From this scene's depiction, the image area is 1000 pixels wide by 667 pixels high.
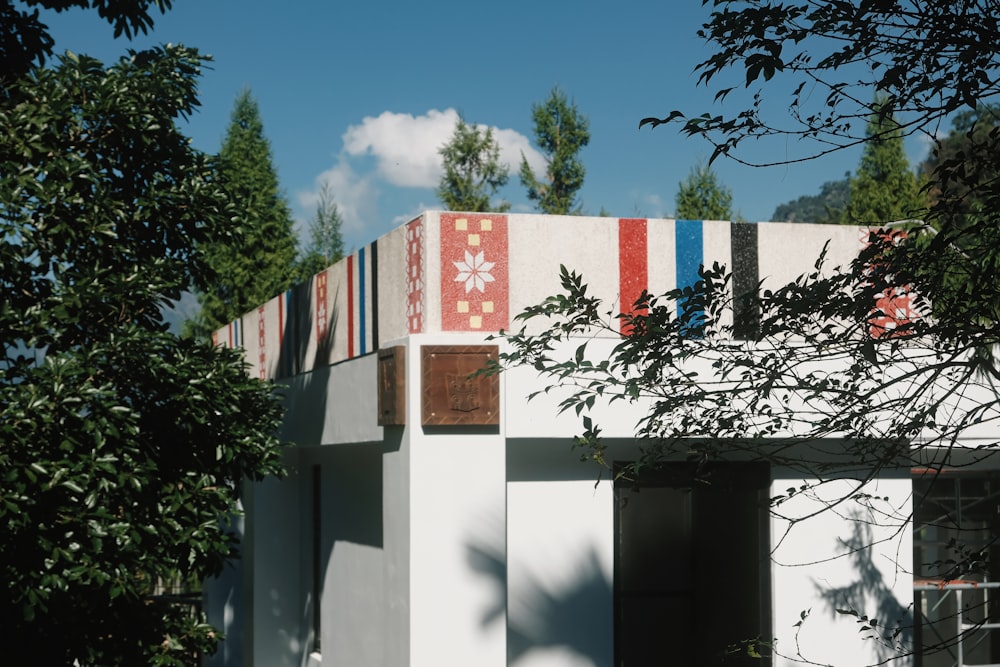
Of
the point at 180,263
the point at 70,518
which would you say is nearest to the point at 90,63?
the point at 180,263

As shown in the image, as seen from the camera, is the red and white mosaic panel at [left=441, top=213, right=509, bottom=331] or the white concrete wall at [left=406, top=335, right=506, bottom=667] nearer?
the white concrete wall at [left=406, top=335, right=506, bottom=667]

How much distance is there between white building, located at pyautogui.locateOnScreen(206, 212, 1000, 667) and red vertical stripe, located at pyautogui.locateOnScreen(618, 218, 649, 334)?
17 mm

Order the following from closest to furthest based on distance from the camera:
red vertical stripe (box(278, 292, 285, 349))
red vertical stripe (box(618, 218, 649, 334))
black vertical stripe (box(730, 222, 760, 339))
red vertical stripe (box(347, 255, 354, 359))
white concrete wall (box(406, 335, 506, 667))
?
1. white concrete wall (box(406, 335, 506, 667))
2. red vertical stripe (box(618, 218, 649, 334))
3. black vertical stripe (box(730, 222, 760, 339))
4. red vertical stripe (box(347, 255, 354, 359))
5. red vertical stripe (box(278, 292, 285, 349))

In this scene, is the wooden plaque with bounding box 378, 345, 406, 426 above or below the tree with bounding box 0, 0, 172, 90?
below

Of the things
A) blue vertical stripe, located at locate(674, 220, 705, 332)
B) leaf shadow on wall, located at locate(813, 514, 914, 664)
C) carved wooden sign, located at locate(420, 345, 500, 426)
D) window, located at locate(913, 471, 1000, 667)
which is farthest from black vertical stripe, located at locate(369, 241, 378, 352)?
window, located at locate(913, 471, 1000, 667)

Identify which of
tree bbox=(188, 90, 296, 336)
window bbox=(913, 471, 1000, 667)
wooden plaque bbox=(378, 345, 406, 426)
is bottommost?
window bbox=(913, 471, 1000, 667)

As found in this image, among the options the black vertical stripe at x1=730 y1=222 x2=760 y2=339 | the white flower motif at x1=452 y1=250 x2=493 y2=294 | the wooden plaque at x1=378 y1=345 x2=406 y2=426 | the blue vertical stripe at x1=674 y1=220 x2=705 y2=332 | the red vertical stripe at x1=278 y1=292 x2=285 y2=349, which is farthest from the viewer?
the red vertical stripe at x1=278 y1=292 x2=285 y2=349

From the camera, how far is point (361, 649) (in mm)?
12906

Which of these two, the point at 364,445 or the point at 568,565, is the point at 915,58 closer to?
the point at 568,565

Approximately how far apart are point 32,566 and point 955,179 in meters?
7.07

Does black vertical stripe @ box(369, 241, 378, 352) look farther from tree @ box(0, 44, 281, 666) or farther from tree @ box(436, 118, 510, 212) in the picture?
tree @ box(436, 118, 510, 212)

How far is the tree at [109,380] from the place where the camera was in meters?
9.30

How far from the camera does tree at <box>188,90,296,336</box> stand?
27.6 m

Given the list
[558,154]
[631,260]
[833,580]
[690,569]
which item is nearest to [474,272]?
[631,260]
